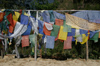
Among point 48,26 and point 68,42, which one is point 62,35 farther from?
point 48,26

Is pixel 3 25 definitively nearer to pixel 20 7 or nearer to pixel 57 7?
pixel 20 7

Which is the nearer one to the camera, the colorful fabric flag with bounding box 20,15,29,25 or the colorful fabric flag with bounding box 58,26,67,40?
the colorful fabric flag with bounding box 58,26,67,40

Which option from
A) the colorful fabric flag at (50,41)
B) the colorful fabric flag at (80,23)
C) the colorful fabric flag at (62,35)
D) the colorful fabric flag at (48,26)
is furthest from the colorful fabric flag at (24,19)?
the colorful fabric flag at (80,23)

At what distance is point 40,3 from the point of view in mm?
8344

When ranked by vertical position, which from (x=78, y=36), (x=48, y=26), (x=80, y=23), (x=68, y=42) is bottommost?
(x=68, y=42)

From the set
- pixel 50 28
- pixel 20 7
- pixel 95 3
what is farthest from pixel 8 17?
pixel 95 3

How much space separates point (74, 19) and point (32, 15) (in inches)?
75.4

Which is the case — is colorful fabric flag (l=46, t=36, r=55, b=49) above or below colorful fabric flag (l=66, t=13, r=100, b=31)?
below

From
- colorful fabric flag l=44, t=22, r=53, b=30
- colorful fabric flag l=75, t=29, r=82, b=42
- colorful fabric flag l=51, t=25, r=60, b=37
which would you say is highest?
colorful fabric flag l=44, t=22, r=53, b=30

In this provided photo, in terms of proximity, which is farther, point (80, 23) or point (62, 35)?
point (80, 23)

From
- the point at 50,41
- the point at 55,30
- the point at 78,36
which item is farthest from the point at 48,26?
the point at 78,36

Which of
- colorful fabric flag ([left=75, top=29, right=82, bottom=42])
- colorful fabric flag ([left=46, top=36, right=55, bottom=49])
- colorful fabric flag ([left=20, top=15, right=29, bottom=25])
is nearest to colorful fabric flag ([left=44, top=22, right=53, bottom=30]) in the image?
colorful fabric flag ([left=46, top=36, right=55, bottom=49])

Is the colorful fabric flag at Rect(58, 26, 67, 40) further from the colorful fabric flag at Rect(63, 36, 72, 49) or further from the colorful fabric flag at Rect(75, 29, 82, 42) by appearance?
the colorful fabric flag at Rect(75, 29, 82, 42)

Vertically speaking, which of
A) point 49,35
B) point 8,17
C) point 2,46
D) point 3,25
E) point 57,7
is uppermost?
point 57,7
